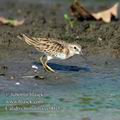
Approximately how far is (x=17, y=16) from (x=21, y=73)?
18.9ft

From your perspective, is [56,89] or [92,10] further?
[92,10]

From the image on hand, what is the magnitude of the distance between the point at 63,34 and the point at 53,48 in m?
2.18

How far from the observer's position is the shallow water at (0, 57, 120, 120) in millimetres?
9703

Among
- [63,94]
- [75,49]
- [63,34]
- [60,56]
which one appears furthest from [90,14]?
[63,94]

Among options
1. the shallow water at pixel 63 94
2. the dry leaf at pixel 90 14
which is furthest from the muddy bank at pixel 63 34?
the shallow water at pixel 63 94

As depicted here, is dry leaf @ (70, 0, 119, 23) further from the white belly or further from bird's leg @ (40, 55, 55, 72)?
the white belly

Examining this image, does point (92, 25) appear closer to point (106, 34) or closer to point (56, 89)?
point (106, 34)

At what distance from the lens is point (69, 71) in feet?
40.3

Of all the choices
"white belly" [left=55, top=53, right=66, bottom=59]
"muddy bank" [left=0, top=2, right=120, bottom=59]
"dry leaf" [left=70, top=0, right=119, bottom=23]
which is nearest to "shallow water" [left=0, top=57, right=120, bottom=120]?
"white belly" [left=55, top=53, right=66, bottom=59]

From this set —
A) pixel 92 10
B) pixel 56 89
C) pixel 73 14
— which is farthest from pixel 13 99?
pixel 92 10

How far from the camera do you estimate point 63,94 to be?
10734 millimetres

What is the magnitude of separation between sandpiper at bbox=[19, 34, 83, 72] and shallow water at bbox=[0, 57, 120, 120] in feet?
0.98

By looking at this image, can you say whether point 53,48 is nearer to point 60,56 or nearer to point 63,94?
point 60,56

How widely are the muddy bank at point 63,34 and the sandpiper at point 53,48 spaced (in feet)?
2.71
